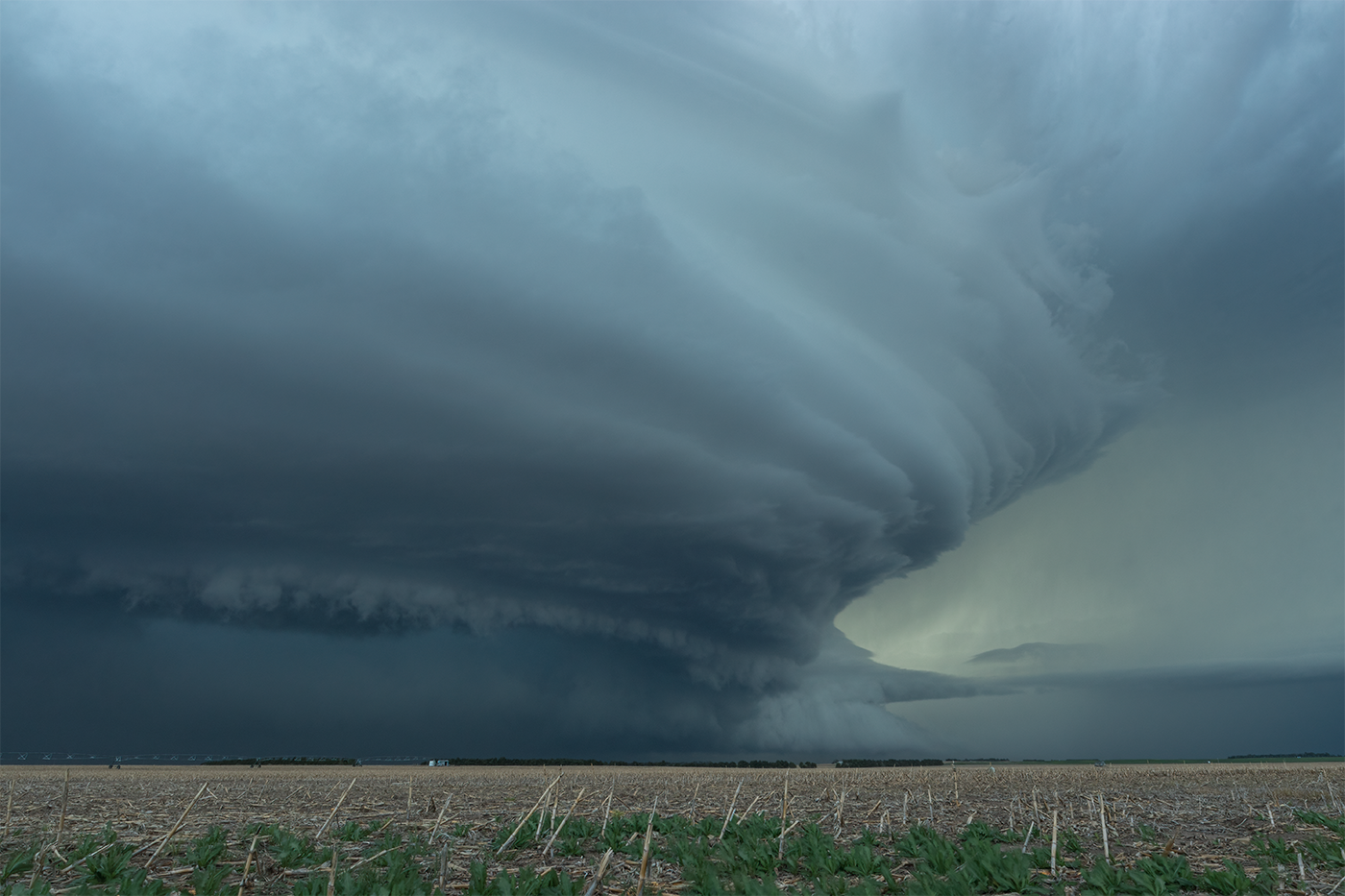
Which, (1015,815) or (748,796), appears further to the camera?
(748,796)

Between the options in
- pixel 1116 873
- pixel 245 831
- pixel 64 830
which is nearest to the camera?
pixel 1116 873

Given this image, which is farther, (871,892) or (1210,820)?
(1210,820)

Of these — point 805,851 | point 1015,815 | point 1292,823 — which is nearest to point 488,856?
point 805,851

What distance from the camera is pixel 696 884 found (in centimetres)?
1549

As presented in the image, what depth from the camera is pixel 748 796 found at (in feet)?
131

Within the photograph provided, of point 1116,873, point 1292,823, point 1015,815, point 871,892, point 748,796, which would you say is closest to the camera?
point 871,892

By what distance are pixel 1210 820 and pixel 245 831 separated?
33634 millimetres

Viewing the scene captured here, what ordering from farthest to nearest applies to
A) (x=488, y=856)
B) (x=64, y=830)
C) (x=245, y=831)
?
(x=64, y=830)
(x=245, y=831)
(x=488, y=856)

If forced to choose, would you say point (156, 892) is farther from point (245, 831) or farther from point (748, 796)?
point (748, 796)

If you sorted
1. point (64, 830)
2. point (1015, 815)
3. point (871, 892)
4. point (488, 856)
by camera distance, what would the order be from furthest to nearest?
point (1015, 815) < point (64, 830) < point (488, 856) < point (871, 892)

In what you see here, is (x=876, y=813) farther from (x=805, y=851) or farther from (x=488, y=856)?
(x=488, y=856)

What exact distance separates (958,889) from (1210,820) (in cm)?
1968

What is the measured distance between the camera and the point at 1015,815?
28.7 metres

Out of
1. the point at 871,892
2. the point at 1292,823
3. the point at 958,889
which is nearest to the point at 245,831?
the point at 871,892
